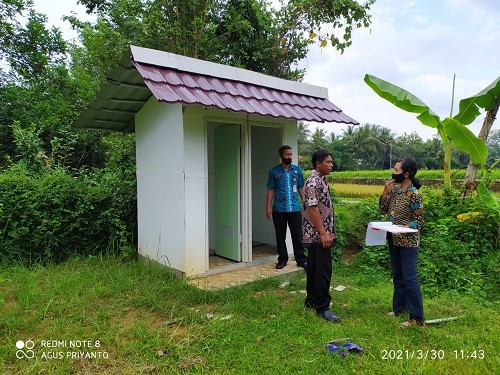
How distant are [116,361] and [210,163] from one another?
4269 mm

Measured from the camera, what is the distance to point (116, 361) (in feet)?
10.1

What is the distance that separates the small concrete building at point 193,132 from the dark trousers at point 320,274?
1.66 metres

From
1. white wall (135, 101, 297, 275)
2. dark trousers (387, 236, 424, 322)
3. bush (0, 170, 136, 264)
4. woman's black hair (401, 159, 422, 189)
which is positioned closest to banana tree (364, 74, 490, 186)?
white wall (135, 101, 297, 275)

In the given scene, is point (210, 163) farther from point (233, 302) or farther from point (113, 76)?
point (233, 302)

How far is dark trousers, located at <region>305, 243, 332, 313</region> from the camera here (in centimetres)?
391

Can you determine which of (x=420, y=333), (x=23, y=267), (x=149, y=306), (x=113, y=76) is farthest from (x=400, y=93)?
(x=23, y=267)

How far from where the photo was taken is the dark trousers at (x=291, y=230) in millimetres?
5461

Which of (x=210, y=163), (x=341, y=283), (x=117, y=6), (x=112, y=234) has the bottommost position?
(x=341, y=283)

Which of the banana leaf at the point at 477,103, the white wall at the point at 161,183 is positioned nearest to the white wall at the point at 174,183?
the white wall at the point at 161,183

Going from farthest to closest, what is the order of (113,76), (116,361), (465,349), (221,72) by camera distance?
(221,72)
(113,76)
(465,349)
(116,361)

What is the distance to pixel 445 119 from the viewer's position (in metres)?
5.80

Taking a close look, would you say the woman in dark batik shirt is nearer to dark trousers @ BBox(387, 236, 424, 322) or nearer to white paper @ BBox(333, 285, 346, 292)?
dark trousers @ BBox(387, 236, 424, 322)

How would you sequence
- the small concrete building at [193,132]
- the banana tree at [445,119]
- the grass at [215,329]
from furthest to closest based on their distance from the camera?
the banana tree at [445,119], the small concrete building at [193,132], the grass at [215,329]

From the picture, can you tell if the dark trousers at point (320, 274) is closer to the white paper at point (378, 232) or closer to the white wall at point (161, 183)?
the white paper at point (378, 232)
